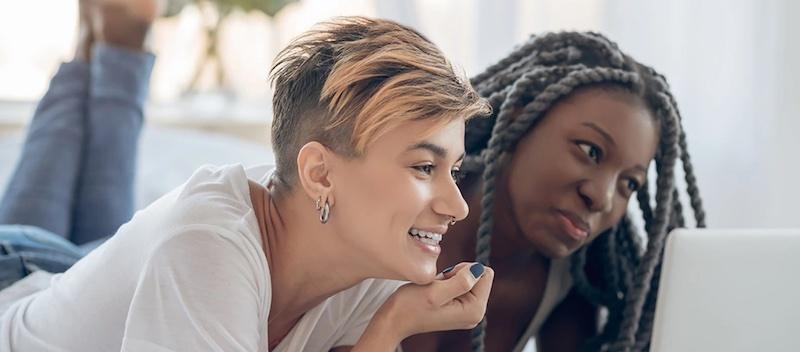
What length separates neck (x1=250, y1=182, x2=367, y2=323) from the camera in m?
1.03

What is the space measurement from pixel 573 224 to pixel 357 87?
14.7 inches

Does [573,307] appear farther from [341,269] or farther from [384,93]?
[384,93]

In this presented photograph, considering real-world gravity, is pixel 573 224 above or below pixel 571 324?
above

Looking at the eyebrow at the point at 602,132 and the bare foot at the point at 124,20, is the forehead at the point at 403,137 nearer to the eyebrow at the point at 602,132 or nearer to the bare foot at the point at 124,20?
the eyebrow at the point at 602,132

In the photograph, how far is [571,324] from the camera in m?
1.44

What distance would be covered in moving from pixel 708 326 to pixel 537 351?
58 cm

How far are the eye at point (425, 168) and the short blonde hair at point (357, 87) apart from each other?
0.05 m

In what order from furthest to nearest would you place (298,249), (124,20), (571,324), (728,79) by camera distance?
(728,79), (124,20), (571,324), (298,249)

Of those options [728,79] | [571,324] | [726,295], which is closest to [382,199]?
[726,295]

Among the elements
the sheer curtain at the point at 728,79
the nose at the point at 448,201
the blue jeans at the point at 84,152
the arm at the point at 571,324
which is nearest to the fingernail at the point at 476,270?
the nose at the point at 448,201

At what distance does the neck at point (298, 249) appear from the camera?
40.5 inches

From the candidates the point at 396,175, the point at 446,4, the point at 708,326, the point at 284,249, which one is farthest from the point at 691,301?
the point at 446,4

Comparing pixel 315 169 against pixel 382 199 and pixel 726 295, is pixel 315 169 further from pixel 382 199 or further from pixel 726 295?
pixel 726 295

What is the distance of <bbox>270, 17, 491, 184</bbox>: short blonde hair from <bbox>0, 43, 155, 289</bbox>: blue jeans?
2.71ft
